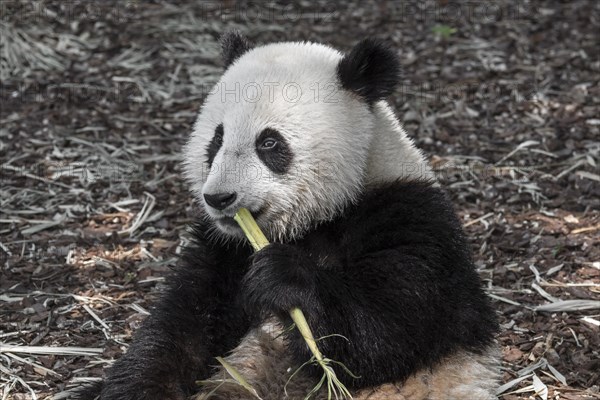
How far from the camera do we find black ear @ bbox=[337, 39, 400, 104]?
4.96 m

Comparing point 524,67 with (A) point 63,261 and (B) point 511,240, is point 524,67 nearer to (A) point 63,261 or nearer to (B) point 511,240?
(B) point 511,240

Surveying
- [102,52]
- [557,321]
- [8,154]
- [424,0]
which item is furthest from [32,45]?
[557,321]

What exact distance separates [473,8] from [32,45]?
18.5 ft

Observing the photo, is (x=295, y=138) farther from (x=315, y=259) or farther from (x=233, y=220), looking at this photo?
(x=315, y=259)

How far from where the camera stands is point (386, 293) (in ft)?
14.4

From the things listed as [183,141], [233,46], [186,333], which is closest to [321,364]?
[186,333]

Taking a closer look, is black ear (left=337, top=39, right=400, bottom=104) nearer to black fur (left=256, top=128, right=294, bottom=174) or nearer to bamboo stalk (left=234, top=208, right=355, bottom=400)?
black fur (left=256, top=128, right=294, bottom=174)

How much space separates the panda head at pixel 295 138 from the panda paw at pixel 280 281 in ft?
1.24

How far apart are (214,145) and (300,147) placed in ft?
1.78

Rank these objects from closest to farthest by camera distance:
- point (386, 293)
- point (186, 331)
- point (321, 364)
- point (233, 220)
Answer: point (321, 364) < point (386, 293) < point (233, 220) < point (186, 331)

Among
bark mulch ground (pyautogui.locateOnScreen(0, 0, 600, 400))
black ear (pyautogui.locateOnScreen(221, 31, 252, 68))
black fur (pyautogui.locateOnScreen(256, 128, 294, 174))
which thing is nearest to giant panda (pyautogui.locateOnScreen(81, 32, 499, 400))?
black fur (pyautogui.locateOnScreen(256, 128, 294, 174))

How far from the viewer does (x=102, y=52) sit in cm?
1036

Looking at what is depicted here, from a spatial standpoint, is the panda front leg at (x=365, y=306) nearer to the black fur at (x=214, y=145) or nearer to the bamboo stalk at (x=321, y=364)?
the bamboo stalk at (x=321, y=364)

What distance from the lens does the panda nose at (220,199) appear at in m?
4.51
